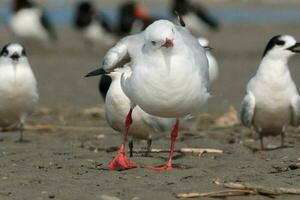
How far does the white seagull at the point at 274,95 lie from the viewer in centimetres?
817

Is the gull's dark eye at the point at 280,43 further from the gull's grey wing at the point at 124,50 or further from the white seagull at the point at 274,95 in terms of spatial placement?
the gull's grey wing at the point at 124,50

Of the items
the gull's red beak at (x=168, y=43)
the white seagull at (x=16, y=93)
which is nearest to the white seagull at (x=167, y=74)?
Result: the gull's red beak at (x=168, y=43)

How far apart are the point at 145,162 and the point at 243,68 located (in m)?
9.29

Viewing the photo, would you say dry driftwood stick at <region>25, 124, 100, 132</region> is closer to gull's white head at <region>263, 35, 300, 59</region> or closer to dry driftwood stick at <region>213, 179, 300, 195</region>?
gull's white head at <region>263, 35, 300, 59</region>

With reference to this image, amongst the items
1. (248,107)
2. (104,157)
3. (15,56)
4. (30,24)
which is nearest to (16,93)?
(15,56)

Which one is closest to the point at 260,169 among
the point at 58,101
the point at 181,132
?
the point at 181,132

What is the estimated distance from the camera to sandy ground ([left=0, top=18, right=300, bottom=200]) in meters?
5.52

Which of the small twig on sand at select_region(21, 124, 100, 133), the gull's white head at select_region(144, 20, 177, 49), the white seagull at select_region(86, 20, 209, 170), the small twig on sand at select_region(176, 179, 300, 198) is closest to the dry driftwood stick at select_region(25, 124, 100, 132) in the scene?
the small twig on sand at select_region(21, 124, 100, 133)

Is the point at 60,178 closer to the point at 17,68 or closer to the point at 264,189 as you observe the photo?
the point at 264,189

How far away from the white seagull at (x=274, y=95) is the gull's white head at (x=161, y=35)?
2.36m

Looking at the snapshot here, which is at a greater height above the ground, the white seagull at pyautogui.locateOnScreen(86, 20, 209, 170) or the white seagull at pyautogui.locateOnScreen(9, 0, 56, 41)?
the white seagull at pyautogui.locateOnScreen(9, 0, 56, 41)

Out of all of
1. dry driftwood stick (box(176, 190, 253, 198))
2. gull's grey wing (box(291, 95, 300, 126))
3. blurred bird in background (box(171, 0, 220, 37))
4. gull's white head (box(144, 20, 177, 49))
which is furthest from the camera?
blurred bird in background (box(171, 0, 220, 37))

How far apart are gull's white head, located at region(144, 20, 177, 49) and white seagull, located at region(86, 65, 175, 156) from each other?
1473 millimetres

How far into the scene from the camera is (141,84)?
6.02 m
